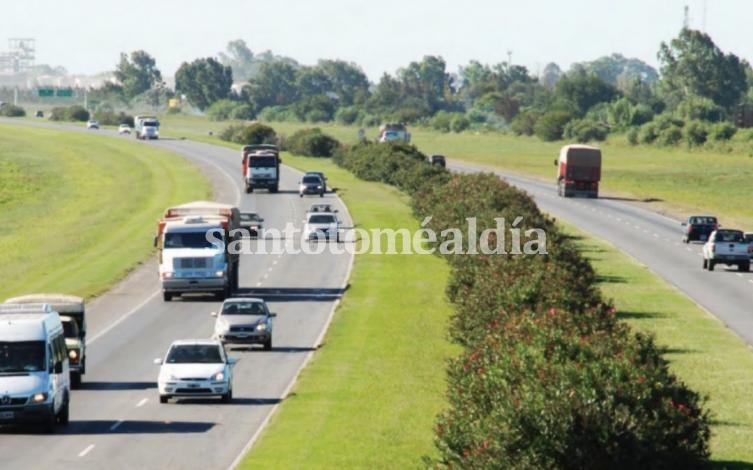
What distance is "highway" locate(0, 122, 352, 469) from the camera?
117 feet

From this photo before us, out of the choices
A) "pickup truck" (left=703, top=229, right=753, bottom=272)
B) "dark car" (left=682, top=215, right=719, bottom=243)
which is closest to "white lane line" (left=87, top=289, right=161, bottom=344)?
"pickup truck" (left=703, top=229, right=753, bottom=272)

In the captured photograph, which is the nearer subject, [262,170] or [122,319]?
[122,319]

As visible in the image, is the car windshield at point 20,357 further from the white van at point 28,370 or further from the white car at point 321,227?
the white car at point 321,227

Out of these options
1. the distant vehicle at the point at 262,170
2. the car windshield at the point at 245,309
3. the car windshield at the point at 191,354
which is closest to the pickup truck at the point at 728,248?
the car windshield at the point at 245,309

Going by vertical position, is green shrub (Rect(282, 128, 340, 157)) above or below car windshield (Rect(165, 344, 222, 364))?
below

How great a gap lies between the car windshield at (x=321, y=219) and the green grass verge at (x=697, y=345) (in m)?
15.5

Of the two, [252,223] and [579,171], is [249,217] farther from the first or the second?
[579,171]

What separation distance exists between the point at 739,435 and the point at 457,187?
58.5 meters

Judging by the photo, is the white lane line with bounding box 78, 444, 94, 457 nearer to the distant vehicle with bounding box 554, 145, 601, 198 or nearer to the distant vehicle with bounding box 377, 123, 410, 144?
the distant vehicle with bounding box 554, 145, 601, 198

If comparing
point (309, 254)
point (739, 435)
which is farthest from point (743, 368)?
point (309, 254)

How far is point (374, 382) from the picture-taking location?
155 feet

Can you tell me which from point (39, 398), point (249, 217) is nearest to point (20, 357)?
point (39, 398)

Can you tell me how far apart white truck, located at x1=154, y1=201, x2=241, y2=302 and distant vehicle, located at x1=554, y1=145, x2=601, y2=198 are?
66.6 meters

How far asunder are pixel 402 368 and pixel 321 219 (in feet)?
158
